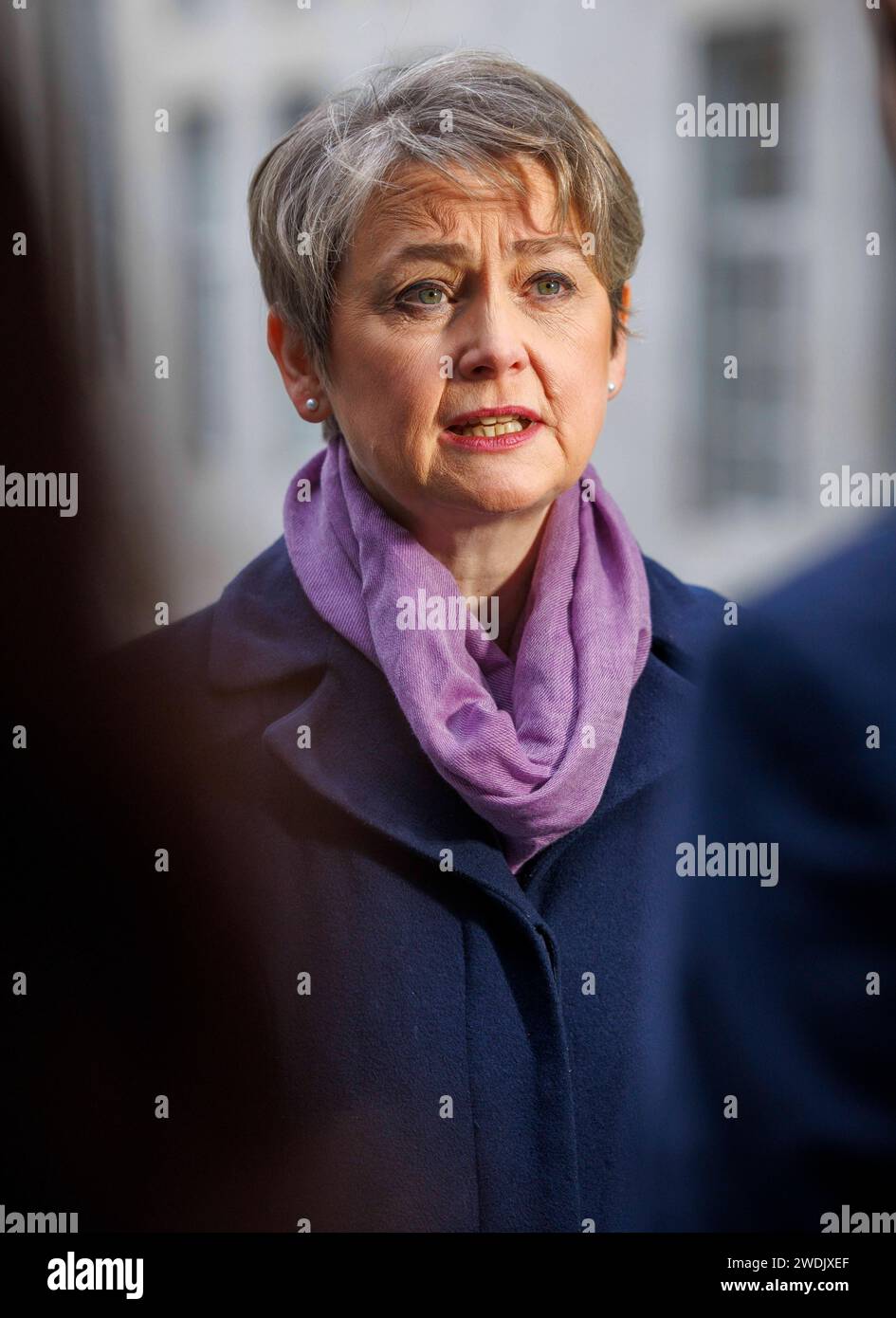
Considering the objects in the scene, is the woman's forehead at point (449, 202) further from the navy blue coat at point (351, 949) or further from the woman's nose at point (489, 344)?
the navy blue coat at point (351, 949)

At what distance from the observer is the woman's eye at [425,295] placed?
1869 mm

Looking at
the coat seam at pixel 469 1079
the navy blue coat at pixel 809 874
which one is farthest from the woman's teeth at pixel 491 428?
the navy blue coat at pixel 809 874

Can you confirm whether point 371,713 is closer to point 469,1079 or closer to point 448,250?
point 469,1079

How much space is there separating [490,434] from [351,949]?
0.69 meters

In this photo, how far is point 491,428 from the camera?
6.24 ft

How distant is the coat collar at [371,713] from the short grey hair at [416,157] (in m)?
0.32

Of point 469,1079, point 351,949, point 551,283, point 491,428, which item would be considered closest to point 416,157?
point 551,283

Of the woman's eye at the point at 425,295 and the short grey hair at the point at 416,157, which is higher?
the short grey hair at the point at 416,157

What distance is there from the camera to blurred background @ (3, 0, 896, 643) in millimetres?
1973

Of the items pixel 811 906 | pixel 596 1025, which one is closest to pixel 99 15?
pixel 596 1025

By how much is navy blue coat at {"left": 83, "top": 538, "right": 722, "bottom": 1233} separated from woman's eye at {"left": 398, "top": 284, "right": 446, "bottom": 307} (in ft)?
1.35

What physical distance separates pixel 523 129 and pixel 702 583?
2.08 feet

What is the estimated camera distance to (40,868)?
2035mm

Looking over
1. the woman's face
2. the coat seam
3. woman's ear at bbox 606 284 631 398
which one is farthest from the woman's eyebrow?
the coat seam
